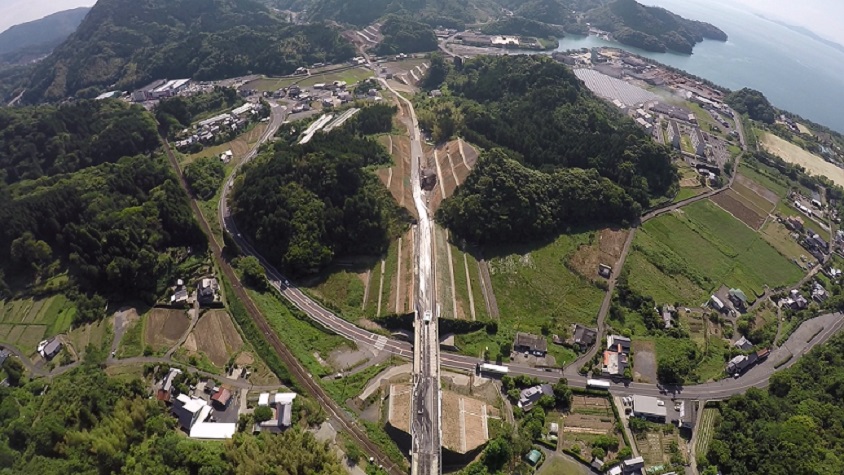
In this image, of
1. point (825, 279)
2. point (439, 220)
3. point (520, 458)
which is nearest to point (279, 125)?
point (439, 220)

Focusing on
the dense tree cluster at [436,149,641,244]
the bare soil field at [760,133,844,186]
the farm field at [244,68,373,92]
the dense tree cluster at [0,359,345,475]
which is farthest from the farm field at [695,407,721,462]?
the farm field at [244,68,373,92]

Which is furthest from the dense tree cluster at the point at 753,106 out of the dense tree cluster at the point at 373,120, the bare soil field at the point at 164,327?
the bare soil field at the point at 164,327

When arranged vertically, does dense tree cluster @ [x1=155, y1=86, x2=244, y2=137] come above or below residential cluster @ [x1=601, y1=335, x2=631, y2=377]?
above

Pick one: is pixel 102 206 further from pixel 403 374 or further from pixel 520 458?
pixel 520 458

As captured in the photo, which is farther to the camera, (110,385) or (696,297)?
(696,297)

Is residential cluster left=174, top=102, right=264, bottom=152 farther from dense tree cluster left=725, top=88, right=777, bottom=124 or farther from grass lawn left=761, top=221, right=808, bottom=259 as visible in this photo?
dense tree cluster left=725, top=88, right=777, bottom=124

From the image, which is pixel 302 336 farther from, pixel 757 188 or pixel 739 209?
pixel 757 188
